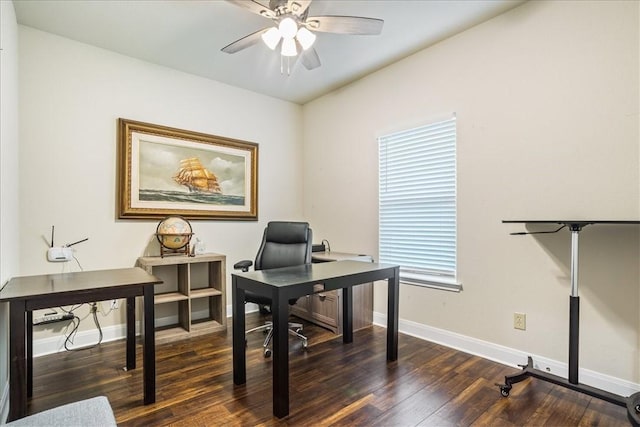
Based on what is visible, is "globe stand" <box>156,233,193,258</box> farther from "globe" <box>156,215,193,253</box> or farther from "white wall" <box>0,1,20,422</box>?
Answer: "white wall" <box>0,1,20,422</box>

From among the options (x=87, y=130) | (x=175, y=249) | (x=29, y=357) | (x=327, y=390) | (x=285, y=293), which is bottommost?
(x=327, y=390)

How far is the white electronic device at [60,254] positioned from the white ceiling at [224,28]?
1.81 meters

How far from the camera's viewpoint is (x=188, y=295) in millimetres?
3111

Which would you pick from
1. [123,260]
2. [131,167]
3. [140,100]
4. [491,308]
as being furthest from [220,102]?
[491,308]

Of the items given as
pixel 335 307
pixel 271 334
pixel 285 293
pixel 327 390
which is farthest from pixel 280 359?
pixel 335 307

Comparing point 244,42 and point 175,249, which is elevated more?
point 244,42

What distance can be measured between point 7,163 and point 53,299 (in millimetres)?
1137

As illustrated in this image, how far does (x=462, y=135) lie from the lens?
2.79m

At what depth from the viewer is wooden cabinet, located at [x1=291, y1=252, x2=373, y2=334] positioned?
3.19 metres

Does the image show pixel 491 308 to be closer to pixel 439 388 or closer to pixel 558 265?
pixel 558 265

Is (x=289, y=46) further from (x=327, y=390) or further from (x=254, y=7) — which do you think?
(x=327, y=390)

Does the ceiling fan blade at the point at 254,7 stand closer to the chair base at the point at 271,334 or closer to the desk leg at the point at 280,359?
the desk leg at the point at 280,359

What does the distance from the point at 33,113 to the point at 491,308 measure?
401 centimetres

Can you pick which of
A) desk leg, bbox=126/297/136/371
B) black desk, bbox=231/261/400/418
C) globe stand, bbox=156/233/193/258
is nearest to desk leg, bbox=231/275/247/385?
black desk, bbox=231/261/400/418
